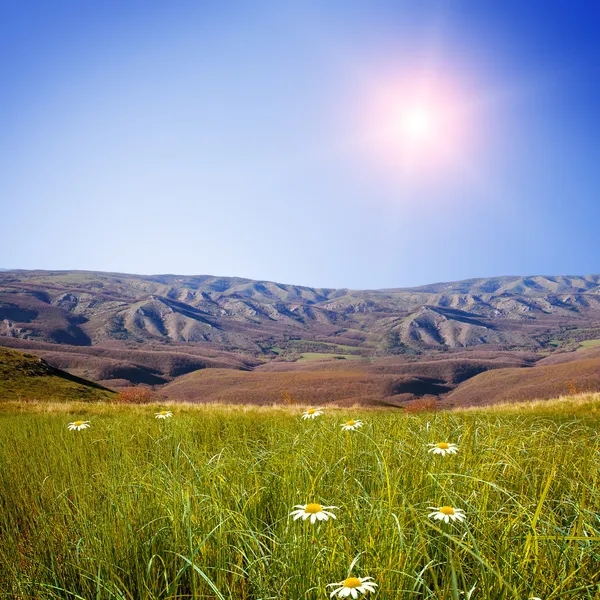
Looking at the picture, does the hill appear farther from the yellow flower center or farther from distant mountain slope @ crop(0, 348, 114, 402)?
the yellow flower center

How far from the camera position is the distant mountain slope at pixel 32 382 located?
30.4 metres

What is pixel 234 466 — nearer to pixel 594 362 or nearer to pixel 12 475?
pixel 12 475

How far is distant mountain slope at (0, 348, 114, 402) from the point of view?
30.4m

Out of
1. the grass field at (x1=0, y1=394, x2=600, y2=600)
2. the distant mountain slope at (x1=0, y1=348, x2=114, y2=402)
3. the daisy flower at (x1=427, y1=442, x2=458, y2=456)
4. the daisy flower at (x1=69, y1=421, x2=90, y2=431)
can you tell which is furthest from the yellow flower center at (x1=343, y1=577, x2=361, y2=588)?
the distant mountain slope at (x1=0, y1=348, x2=114, y2=402)

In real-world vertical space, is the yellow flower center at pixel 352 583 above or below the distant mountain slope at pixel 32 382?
above

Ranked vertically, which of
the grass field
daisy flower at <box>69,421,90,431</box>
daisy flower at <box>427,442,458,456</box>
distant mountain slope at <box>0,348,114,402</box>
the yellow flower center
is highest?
the yellow flower center

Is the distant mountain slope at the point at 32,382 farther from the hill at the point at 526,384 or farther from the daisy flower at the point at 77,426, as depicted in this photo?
the hill at the point at 526,384

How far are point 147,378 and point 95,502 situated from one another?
125290 millimetres

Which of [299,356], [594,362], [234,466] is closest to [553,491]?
[234,466]

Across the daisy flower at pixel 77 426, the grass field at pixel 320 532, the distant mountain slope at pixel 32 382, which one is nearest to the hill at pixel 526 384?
the distant mountain slope at pixel 32 382

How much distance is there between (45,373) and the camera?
126 ft

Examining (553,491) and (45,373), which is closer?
(553,491)

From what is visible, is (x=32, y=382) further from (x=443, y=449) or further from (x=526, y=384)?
(x=526, y=384)

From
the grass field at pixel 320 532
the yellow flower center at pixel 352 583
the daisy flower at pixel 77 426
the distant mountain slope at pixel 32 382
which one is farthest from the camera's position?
the distant mountain slope at pixel 32 382
